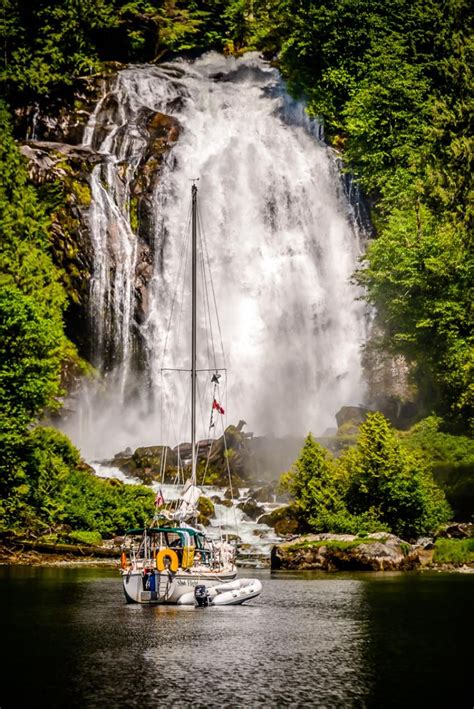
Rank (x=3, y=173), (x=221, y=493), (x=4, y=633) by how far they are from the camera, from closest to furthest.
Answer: (x=4, y=633)
(x=221, y=493)
(x=3, y=173)

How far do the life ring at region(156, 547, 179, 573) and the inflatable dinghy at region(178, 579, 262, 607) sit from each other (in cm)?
107

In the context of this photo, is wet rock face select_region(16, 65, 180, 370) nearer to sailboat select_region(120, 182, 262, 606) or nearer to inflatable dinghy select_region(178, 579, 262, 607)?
sailboat select_region(120, 182, 262, 606)

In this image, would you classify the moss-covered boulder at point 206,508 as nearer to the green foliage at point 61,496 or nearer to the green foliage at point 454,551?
the green foliage at point 61,496

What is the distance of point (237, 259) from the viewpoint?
2879 inches

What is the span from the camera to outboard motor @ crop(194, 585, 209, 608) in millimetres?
29278

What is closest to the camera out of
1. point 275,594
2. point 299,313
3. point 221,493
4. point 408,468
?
point 275,594

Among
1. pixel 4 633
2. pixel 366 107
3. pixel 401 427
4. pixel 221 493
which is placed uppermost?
pixel 366 107

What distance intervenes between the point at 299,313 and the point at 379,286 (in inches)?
500

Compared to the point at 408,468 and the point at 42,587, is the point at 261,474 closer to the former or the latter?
the point at 408,468

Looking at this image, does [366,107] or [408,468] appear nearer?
[408,468]

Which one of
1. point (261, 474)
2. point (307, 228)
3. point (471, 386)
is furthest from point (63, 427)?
point (471, 386)

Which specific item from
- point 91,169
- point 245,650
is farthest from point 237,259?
point 245,650

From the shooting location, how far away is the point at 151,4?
310 ft

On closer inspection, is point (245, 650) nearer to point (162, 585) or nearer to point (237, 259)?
point (162, 585)
